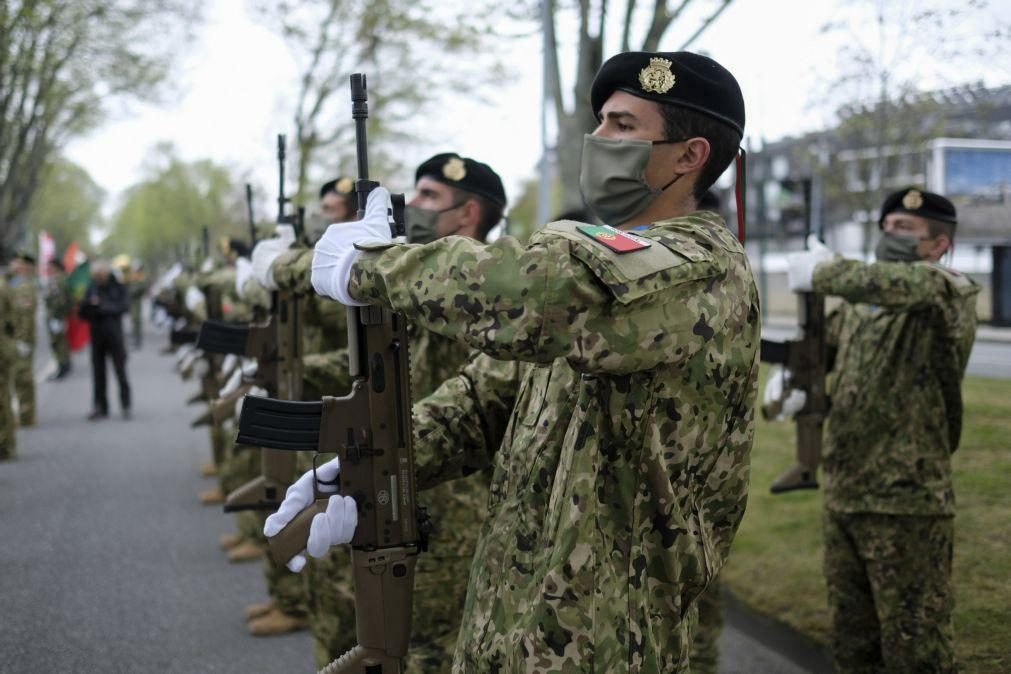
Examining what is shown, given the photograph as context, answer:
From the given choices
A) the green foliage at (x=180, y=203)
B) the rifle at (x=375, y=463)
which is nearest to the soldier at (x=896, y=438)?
the rifle at (x=375, y=463)

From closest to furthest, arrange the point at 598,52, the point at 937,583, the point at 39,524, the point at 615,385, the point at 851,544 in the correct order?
the point at 615,385 < the point at 937,583 < the point at 851,544 < the point at 39,524 < the point at 598,52

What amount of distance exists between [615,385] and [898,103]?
714 cm

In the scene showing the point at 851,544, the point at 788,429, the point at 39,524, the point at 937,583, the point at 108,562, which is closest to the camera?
the point at 937,583

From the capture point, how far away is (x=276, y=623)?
5.15m

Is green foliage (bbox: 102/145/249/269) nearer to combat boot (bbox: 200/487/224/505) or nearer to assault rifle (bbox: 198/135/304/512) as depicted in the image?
combat boot (bbox: 200/487/224/505)

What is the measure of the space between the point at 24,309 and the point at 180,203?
3721 cm

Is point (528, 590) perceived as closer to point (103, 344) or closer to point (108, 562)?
point (108, 562)

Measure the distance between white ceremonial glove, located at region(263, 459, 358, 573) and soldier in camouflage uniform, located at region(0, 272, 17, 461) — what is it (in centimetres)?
835

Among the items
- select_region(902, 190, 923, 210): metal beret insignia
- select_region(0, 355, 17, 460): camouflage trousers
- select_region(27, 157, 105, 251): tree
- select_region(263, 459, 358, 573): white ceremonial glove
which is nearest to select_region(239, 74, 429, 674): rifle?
select_region(263, 459, 358, 573): white ceremonial glove

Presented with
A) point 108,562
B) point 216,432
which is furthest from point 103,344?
point 108,562

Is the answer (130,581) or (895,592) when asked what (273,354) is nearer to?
(130,581)

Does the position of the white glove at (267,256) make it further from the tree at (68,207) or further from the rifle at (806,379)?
the tree at (68,207)

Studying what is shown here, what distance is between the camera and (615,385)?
1882 mm

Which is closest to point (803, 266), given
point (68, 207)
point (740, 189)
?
point (740, 189)
